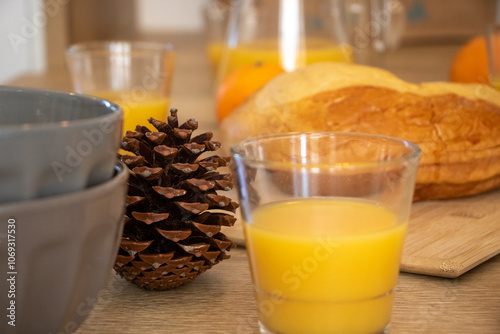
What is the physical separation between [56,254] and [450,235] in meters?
0.40

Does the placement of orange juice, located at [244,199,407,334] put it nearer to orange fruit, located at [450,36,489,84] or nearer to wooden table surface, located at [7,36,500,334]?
wooden table surface, located at [7,36,500,334]

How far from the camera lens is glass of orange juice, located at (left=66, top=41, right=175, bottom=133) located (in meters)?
0.95

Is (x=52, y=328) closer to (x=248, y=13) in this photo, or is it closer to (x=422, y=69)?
(x=248, y=13)

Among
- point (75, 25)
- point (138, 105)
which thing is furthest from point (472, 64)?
point (75, 25)

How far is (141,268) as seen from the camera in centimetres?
52

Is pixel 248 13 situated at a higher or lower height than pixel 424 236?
higher

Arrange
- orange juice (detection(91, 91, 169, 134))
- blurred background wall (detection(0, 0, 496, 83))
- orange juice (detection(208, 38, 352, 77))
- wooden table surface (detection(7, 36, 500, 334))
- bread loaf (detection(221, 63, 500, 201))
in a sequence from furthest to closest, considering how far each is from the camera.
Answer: blurred background wall (detection(0, 0, 496, 83)) → orange juice (detection(208, 38, 352, 77)) → orange juice (detection(91, 91, 169, 134)) → bread loaf (detection(221, 63, 500, 201)) → wooden table surface (detection(7, 36, 500, 334))

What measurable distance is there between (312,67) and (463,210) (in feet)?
0.81

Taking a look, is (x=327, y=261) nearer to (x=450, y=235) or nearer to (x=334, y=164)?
(x=334, y=164)

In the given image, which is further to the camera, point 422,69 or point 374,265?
point 422,69

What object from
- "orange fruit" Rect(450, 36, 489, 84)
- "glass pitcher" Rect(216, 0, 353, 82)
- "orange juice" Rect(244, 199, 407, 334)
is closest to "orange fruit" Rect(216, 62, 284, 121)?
"glass pitcher" Rect(216, 0, 353, 82)

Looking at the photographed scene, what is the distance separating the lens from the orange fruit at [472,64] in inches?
44.6

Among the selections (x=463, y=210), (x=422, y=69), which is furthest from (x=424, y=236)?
(x=422, y=69)

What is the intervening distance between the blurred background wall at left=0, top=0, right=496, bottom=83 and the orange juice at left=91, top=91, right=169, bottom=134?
1.30m
